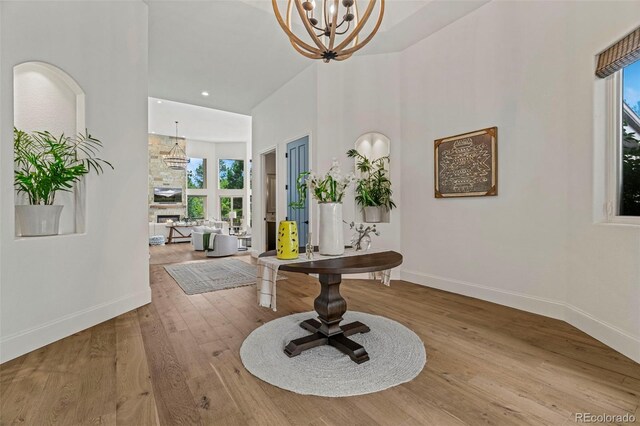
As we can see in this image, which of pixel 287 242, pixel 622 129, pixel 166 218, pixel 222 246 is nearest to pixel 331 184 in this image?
pixel 287 242

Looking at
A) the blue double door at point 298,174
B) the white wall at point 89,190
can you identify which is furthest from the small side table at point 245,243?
the white wall at point 89,190

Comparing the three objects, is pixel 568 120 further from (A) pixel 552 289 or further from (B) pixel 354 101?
(B) pixel 354 101

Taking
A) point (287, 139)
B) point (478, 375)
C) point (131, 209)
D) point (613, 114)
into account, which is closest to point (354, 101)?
point (287, 139)

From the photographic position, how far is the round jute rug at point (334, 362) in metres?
1.80

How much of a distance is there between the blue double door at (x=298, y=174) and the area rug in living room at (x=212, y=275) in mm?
952

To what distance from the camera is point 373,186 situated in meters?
4.43

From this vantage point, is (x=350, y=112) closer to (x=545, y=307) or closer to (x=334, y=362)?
(x=545, y=307)

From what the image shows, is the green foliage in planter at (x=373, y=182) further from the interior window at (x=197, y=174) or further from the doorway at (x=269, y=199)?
the interior window at (x=197, y=174)

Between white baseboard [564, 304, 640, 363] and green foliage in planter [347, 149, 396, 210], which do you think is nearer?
white baseboard [564, 304, 640, 363]

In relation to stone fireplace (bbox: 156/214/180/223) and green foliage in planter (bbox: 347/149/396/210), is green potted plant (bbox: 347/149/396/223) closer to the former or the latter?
green foliage in planter (bbox: 347/149/396/210)

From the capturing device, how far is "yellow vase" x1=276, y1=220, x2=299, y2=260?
7.06ft

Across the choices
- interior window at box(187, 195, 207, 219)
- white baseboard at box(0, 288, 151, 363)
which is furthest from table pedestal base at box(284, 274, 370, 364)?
interior window at box(187, 195, 207, 219)

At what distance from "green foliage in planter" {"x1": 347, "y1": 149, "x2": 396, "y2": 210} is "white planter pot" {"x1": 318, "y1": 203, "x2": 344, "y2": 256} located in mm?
2109

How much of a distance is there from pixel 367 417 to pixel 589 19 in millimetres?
3489
